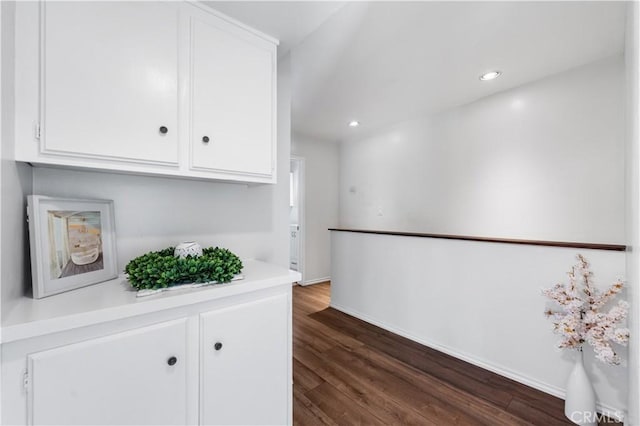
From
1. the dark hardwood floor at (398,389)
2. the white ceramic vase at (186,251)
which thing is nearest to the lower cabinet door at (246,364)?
the white ceramic vase at (186,251)

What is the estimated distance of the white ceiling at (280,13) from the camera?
1.23 m

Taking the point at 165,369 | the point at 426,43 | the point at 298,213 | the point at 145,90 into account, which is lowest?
the point at 165,369

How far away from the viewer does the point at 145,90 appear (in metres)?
1.04

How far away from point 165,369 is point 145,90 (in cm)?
104

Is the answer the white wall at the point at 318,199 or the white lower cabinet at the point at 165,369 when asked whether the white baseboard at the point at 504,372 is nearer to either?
the white lower cabinet at the point at 165,369

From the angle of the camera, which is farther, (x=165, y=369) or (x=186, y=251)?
(x=186, y=251)

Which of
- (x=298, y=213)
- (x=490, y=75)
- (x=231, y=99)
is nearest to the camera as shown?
(x=231, y=99)

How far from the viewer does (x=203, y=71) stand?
119 centimetres

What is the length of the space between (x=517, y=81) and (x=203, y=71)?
2857 mm

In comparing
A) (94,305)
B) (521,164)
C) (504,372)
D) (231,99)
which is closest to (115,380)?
(94,305)

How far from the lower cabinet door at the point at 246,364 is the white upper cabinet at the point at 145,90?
2.10ft

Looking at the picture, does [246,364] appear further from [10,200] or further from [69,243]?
[10,200]

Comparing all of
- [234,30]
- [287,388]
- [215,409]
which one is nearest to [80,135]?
[234,30]

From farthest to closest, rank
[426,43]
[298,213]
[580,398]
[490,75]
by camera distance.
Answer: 1. [298,213]
2. [490,75]
3. [426,43]
4. [580,398]
